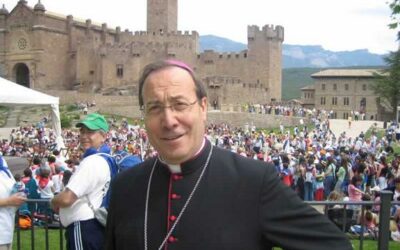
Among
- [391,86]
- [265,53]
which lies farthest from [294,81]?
[391,86]

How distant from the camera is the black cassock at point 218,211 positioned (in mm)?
2115

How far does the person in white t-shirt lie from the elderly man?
95.2 inches

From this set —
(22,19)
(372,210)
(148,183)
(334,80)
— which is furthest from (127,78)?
(148,183)

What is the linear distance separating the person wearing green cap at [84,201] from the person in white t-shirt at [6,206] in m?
0.70

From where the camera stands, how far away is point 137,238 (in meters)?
2.34

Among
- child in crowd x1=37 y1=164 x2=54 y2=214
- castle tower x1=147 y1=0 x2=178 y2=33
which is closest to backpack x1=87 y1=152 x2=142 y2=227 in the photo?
child in crowd x1=37 y1=164 x2=54 y2=214

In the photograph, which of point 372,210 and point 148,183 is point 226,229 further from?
point 372,210

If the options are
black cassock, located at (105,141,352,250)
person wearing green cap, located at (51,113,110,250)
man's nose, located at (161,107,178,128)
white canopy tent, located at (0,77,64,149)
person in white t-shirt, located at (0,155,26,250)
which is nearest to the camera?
black cassock, located at (105,141,352,250)

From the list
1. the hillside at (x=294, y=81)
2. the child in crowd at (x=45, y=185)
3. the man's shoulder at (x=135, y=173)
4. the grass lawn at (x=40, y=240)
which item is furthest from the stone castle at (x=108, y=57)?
the hillside at (x=294, y=81)

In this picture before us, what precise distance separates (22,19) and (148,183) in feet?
237

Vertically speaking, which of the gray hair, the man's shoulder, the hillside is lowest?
the man's shoulder

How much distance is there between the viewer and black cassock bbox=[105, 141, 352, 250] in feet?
6.94

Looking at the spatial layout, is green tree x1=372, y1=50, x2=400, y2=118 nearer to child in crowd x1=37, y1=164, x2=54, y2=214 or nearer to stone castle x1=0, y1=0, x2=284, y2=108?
stone castle x1=0, y1=0, x2=284, y2=108

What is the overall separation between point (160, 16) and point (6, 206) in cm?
7751
